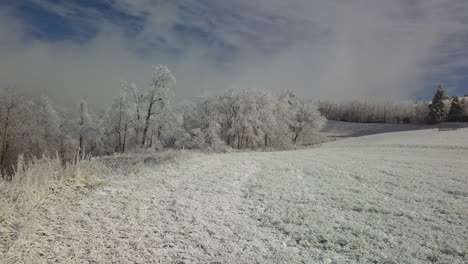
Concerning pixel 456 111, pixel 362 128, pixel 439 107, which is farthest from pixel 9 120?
pixel 456 111

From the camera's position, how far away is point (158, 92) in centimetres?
3522

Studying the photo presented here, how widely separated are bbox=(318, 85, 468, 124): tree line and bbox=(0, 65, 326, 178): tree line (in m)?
50.3

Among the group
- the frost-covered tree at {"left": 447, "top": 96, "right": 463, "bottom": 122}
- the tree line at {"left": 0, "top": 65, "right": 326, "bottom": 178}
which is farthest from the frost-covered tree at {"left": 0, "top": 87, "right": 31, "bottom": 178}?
the frost-covered tree at {"left": 447, "top": 96, "right": 463, "bottom": 122}

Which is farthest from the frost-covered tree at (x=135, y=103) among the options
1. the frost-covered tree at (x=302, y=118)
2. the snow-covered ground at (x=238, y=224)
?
the frost-covered tree at (x=302, y=118)

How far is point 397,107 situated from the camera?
11175 centimetres

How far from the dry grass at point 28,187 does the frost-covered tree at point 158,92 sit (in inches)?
1053

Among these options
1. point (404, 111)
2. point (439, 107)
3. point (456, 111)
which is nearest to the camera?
A: point (456, 111)

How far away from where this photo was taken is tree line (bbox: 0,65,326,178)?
34688mm

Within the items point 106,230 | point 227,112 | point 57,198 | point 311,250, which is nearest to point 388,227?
point 311,250

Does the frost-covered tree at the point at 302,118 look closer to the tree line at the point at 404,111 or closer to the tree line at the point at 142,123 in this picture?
the tree line at the point at 142,123

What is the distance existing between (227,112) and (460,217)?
1566 inches

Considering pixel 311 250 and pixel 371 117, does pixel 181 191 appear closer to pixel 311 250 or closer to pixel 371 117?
pixel 311 250

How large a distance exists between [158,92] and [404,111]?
105 metres

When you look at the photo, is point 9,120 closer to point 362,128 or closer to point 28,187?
point 28,187
